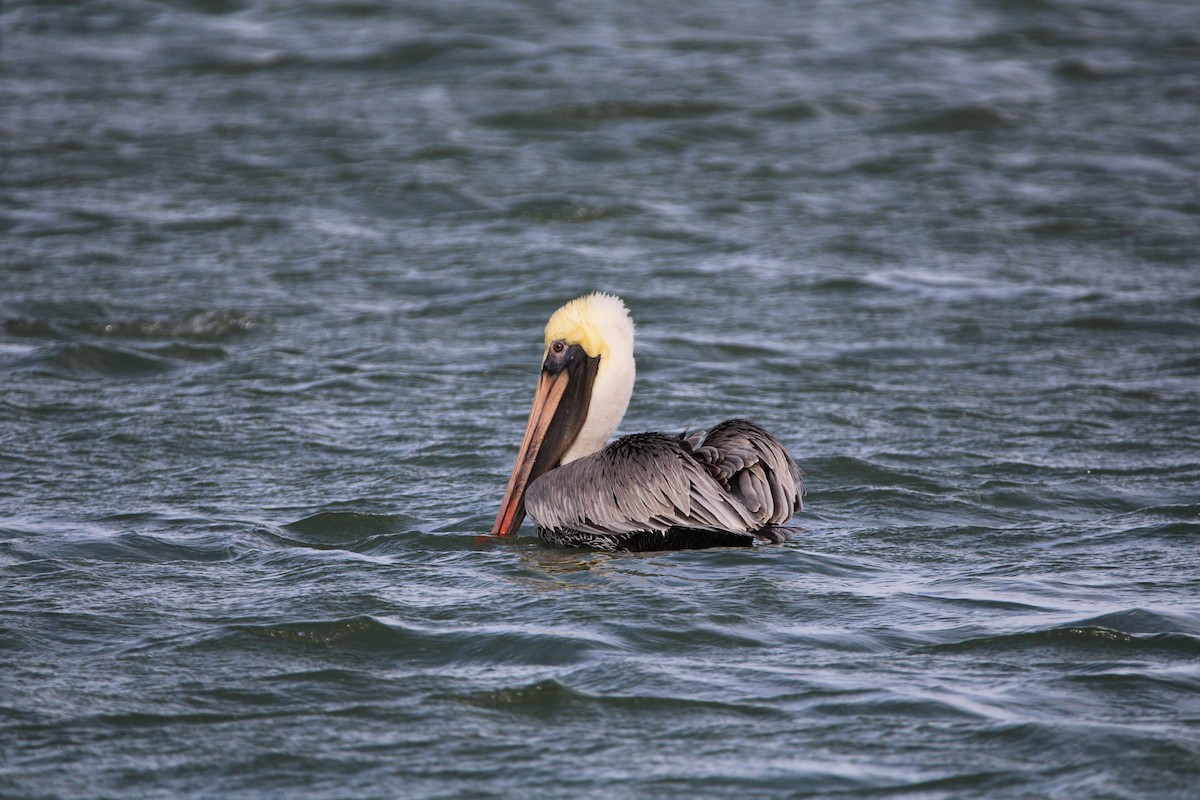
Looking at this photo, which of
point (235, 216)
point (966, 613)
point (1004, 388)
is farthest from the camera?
point (235, 216)

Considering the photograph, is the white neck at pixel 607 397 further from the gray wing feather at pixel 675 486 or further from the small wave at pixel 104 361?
the small wave at pixel 104 361

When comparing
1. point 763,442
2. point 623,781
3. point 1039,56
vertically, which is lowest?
point 623,781

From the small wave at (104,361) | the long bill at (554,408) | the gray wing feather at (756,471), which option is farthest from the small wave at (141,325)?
the gray wing feather at (756,471)

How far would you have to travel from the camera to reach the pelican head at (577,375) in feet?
17.8

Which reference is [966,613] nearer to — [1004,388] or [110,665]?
[110,665]

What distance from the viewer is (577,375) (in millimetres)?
5449

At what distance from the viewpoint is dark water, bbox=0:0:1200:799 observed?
365 cm

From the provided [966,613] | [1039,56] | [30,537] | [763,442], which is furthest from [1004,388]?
[1039,56]

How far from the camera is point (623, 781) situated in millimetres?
3377

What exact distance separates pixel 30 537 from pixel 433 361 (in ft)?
8.84

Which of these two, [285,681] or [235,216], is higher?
[235,216]

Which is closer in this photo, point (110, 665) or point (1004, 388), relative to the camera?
point (110, 665)

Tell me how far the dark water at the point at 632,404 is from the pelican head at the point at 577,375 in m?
0.39

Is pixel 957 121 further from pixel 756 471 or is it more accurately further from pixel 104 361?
pixel 756 471
